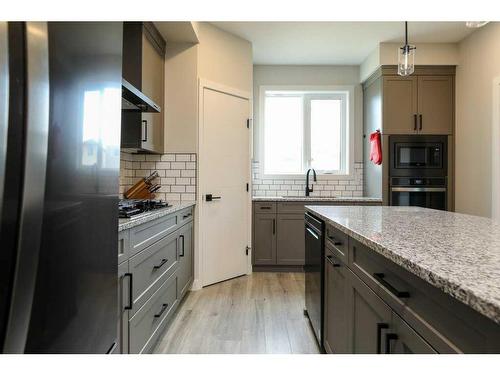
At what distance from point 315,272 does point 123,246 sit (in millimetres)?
1257

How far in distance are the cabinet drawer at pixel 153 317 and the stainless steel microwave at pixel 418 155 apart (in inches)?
115

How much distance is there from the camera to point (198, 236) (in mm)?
3213

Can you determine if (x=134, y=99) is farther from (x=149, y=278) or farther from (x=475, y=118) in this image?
(x=475, y=118)

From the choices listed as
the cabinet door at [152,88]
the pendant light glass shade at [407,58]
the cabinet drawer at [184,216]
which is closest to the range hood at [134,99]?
the cabinet door at [152,88]

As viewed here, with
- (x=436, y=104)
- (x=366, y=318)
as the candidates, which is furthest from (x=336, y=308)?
(x=436, y=104)

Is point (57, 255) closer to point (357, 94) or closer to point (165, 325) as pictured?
point (165, 325)

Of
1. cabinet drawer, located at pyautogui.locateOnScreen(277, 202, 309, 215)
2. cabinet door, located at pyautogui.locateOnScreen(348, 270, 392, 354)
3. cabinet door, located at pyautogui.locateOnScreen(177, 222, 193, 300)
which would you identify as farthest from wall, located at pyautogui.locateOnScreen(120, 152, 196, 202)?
cabinet door, located at pyautogui.locateOnScreen(348, 270, 392, 354)

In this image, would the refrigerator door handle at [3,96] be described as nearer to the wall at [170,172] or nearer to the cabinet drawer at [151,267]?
the cabinet drawer at [151,267]

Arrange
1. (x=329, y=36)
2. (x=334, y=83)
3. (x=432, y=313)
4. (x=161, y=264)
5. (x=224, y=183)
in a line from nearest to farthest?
(x=432, y=313) < (x=161, y=264) < (x=224, y=183) < (x=329, y=36) < (x=334, y=83)

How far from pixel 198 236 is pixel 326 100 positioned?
2.78 m

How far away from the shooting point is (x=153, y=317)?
76.7 inches

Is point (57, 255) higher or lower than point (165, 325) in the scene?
higher
